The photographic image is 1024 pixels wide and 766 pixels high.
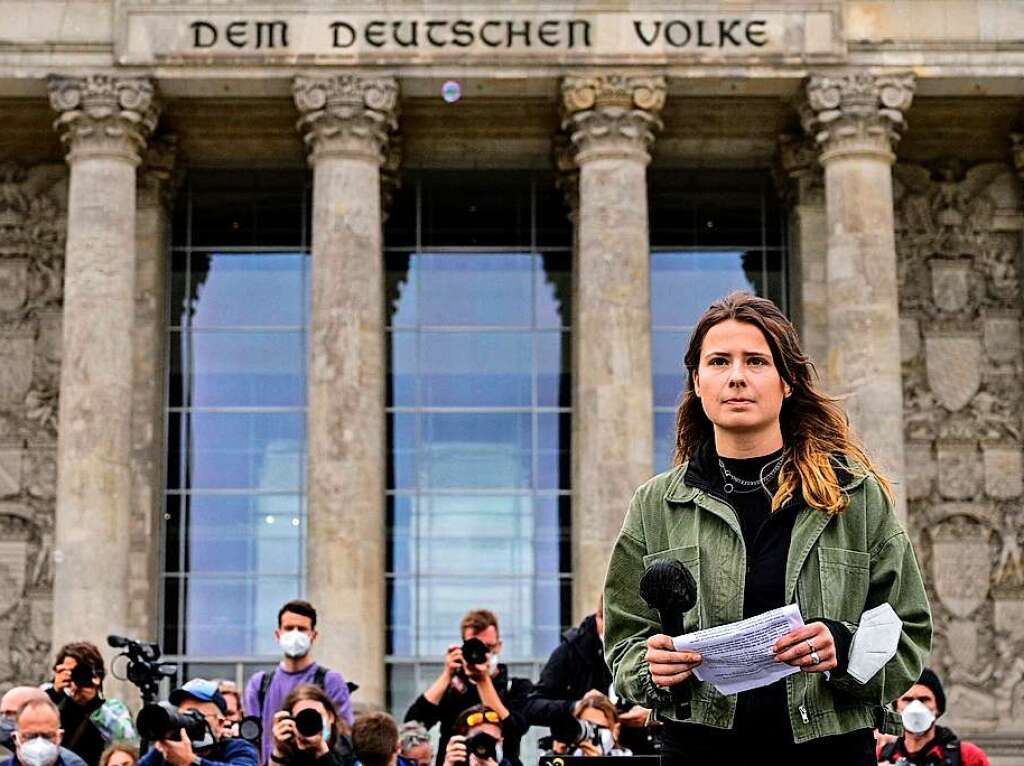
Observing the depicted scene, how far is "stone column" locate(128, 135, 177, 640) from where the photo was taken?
31.1 m

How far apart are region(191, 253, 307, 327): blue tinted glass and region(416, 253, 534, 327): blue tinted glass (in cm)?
204

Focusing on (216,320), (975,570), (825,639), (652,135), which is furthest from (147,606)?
(825,639)

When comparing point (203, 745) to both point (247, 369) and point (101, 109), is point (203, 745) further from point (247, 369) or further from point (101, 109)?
point (247, 369)

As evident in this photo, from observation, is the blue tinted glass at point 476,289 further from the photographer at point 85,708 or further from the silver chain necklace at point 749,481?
the silver chain necklace at point 749,481

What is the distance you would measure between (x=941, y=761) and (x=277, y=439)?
21.1 metres

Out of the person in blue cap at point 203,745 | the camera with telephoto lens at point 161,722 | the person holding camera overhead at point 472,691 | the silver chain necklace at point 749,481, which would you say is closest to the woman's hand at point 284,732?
the person in blue cap at point 203,745

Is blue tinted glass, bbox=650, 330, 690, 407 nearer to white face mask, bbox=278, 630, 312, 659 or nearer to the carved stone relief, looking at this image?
the carved stone relief

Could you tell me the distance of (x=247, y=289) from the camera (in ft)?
110

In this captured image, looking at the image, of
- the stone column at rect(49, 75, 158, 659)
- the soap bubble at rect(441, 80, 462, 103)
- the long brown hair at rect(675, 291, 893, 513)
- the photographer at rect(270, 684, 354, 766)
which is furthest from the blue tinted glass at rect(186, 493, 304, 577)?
the long brown hair at rect(675, 291, 893, 513)

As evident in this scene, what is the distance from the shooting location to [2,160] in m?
32.6

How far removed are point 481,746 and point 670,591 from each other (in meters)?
7.83

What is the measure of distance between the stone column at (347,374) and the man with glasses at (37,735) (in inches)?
661

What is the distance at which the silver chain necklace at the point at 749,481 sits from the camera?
496 cm

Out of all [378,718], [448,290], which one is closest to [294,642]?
[378,718]
